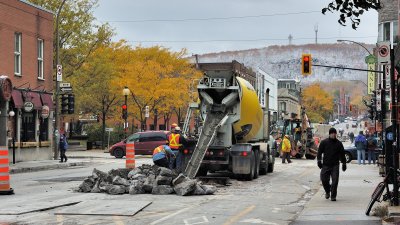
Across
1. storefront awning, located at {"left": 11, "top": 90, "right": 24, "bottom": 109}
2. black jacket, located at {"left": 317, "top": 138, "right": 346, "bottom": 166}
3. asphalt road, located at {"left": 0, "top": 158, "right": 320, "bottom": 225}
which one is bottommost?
asphalt road, located at {"left": 0, "top": 158, "right": 320, "bottom": 225}

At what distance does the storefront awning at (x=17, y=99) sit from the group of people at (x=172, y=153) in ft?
45.1

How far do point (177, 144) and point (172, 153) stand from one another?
0.63 m

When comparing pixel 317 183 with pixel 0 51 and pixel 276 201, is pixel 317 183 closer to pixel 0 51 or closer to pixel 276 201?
pixel 276 201

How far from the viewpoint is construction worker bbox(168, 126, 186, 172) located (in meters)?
22.7

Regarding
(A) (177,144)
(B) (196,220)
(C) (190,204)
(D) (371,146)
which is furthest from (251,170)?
(D) (371,146)

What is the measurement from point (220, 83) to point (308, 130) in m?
23.6

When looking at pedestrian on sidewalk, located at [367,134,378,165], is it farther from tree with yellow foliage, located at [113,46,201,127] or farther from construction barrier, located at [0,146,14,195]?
tree with yellow foliage, located at [113,46,201,127]

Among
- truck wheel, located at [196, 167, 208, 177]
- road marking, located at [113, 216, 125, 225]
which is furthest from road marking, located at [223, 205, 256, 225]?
truck wheel, located at [196, 167, 208, 177]

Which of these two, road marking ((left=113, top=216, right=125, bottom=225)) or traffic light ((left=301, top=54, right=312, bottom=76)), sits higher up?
traffic light ((left=301, top=54, right=312, bottom=76))

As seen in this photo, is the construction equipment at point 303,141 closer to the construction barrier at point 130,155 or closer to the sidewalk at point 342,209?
the construction barrier at point 130,155

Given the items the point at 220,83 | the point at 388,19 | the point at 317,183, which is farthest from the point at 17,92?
the point at 388,19

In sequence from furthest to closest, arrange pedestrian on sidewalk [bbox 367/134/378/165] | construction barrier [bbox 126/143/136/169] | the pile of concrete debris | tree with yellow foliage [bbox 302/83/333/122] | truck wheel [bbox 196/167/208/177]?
tree with yellow foliage [bbox 302/83/333/122], pedestrian on sidewalk [bbox 367/134/378/165], construction barrier [bbox 126/143/136/169], truck wheel [bbox 196/167/208/177], the pile of concrete debris

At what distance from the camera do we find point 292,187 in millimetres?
21234

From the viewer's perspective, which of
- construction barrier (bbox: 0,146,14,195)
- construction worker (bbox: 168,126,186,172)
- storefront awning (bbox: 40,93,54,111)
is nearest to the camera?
construction barrier (bbox: 0,146,14,195)
